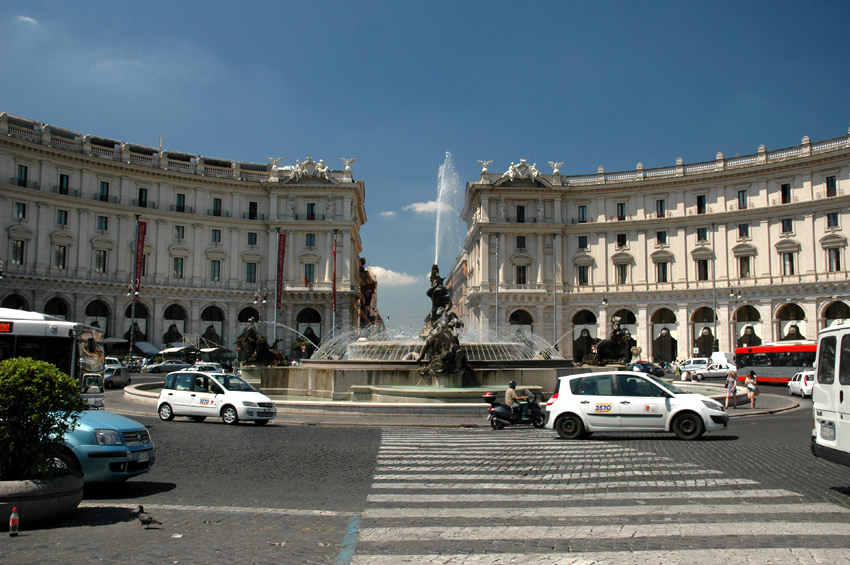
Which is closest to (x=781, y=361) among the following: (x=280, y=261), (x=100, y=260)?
(x=280, y=261)

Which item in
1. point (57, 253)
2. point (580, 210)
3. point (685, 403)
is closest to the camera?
point (685, 403)

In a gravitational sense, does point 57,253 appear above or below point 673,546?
above

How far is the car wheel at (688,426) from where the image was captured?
14.6 m

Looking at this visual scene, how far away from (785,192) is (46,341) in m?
62.4

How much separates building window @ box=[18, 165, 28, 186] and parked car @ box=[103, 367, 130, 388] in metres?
30.1

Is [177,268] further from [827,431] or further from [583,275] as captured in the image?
[827,431]

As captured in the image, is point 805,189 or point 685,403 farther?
point 805,189

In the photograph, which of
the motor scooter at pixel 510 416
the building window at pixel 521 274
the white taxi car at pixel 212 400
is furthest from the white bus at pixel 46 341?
the building window at pixel 521 274

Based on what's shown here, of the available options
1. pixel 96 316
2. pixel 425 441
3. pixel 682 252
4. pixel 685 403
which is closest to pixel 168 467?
pixel 425 441

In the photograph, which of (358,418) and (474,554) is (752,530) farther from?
(358,418)

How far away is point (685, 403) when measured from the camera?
14703mm

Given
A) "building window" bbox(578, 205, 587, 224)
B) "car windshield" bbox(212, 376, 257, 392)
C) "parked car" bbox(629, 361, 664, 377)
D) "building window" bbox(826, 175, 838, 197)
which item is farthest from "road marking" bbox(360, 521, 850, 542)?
"building window" bbox(578, 205, 587, 224)

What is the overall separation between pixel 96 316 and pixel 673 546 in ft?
207

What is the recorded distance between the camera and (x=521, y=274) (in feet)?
231
